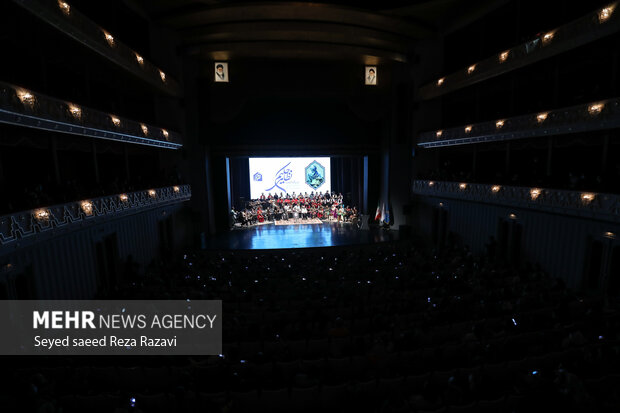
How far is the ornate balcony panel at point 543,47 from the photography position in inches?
460

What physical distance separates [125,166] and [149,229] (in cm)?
352

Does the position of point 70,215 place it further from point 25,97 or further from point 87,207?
point 25,97

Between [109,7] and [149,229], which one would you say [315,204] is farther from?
[109,7]

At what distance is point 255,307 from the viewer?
10258 mm

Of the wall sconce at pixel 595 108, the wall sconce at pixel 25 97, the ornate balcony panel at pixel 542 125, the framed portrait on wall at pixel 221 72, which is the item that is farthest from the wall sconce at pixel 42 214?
the wall sconce at pixel 595 108

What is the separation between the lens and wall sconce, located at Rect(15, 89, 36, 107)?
29.8ft

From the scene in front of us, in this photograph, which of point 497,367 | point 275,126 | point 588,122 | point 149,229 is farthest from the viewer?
point 275,126

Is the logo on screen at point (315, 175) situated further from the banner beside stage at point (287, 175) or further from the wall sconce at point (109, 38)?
the wall sconce at point (109, 38)

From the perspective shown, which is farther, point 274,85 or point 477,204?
point 274,85

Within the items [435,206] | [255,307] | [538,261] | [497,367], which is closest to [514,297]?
[497,367]

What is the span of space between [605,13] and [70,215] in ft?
63.0

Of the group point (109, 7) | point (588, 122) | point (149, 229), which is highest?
point (109, 7)

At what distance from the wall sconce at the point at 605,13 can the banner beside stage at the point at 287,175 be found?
19.4 metres

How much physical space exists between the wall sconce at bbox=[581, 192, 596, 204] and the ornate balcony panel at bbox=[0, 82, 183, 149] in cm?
1779
